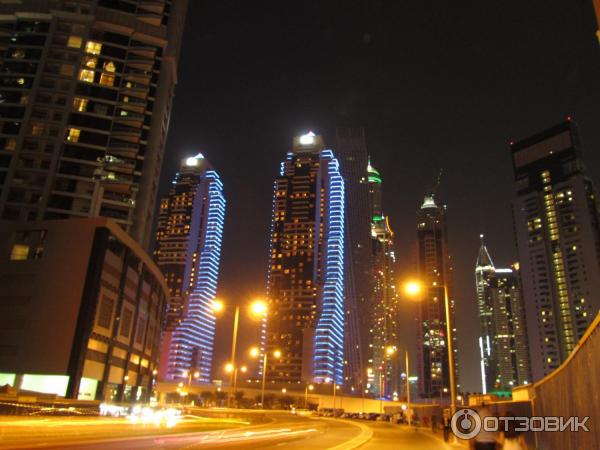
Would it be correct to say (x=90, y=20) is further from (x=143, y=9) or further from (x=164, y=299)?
(x=164, y=299)

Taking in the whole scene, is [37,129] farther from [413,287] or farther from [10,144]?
[413,287]

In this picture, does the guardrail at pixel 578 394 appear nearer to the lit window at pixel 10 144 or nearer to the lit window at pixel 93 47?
the lit window at pixel 10 144

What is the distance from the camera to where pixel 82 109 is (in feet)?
326

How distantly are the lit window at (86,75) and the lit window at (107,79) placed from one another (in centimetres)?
189

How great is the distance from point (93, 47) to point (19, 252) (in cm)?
5463

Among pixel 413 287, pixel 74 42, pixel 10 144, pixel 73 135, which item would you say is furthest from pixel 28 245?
pixel 413 287

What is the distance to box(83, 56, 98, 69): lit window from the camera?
103562 mm

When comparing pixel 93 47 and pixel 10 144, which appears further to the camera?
pixel 93 47

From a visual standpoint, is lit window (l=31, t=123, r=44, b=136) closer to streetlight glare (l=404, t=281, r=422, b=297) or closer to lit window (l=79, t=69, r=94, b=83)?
lit window (l=79, t=69, r=94, b=83)

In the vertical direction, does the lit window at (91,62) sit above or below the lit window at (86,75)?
above

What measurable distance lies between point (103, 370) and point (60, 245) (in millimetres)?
18256

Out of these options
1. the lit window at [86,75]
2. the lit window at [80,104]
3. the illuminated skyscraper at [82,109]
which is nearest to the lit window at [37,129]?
the illuminated skyscraper at [82,109]

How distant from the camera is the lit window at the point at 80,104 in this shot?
3903 inches

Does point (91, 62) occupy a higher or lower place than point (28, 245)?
higher
